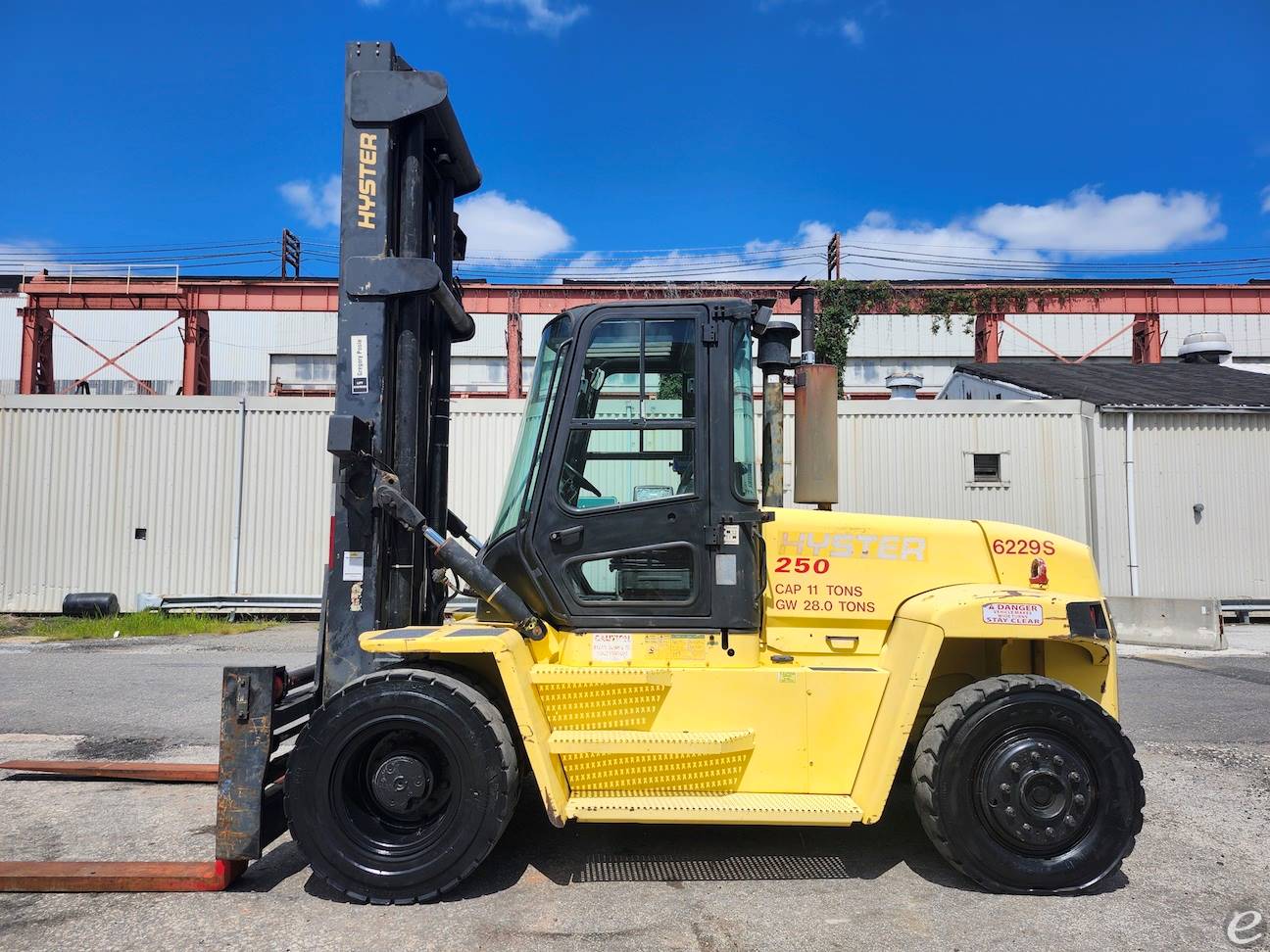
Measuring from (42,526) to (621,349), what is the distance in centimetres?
1574

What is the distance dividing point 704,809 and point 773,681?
0.68 metres

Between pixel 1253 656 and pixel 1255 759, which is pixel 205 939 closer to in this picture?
pixel 1255 759

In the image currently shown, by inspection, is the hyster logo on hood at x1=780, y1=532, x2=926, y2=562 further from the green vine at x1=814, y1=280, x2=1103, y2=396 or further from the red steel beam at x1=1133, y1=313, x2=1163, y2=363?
the red steel beam at x1=1133, y1=313, x2=1163, y2=363

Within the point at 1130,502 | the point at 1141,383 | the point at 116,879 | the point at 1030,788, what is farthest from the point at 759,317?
the point at 1141,383

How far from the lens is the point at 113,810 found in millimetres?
4875

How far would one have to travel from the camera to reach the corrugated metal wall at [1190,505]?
1512cm

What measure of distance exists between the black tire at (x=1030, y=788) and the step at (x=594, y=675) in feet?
4.56

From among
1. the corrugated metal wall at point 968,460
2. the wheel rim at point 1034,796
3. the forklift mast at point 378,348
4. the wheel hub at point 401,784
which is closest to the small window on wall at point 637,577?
the forklift mast at point 378,348

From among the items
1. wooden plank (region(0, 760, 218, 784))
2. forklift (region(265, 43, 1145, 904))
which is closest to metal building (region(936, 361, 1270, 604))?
forklift (region(265, 43, 1145, 904))

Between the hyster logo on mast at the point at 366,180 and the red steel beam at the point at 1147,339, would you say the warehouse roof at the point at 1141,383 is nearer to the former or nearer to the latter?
the red steel beam at the point at 1147,339

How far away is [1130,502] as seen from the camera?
50.0 ft

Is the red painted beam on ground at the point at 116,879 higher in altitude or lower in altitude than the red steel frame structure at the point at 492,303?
lower

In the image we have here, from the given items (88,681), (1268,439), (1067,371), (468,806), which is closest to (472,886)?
(468,806)

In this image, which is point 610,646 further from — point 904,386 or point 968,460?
point 904,386
